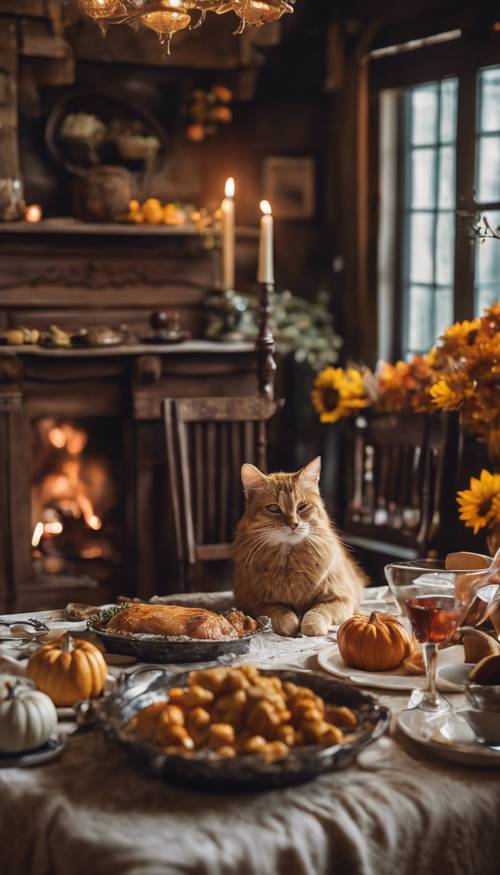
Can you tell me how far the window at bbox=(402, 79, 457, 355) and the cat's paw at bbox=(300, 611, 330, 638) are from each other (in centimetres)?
241

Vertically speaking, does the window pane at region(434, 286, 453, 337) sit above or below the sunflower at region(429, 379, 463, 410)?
above

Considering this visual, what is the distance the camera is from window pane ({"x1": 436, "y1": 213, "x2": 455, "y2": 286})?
425 cm

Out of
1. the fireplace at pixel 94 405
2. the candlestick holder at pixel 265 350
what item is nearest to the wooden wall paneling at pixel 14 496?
the fireplace at pixel 94 405

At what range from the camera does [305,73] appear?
4785 mm

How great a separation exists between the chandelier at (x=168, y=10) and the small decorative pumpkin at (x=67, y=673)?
3.48 feet

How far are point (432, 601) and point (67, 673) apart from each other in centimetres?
56

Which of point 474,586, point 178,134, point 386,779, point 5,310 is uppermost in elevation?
point 178,134

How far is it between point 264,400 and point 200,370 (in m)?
0.62

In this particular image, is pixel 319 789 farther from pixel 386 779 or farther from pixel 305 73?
pixel 305 73

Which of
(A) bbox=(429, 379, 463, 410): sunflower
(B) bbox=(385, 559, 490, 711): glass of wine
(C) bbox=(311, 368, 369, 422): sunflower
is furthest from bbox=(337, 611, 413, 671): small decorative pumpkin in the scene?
(C) bbox=(311, 368, 369, 422): sunflower

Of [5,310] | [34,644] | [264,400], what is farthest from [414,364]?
[34,644]

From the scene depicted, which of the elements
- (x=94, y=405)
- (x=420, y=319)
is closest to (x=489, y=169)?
(x=420, y=319)

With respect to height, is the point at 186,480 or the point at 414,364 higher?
the point at 414,364

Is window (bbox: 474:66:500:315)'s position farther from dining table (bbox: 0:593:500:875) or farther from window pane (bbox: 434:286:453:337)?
dining table (bbox: 0:593:500:875)
